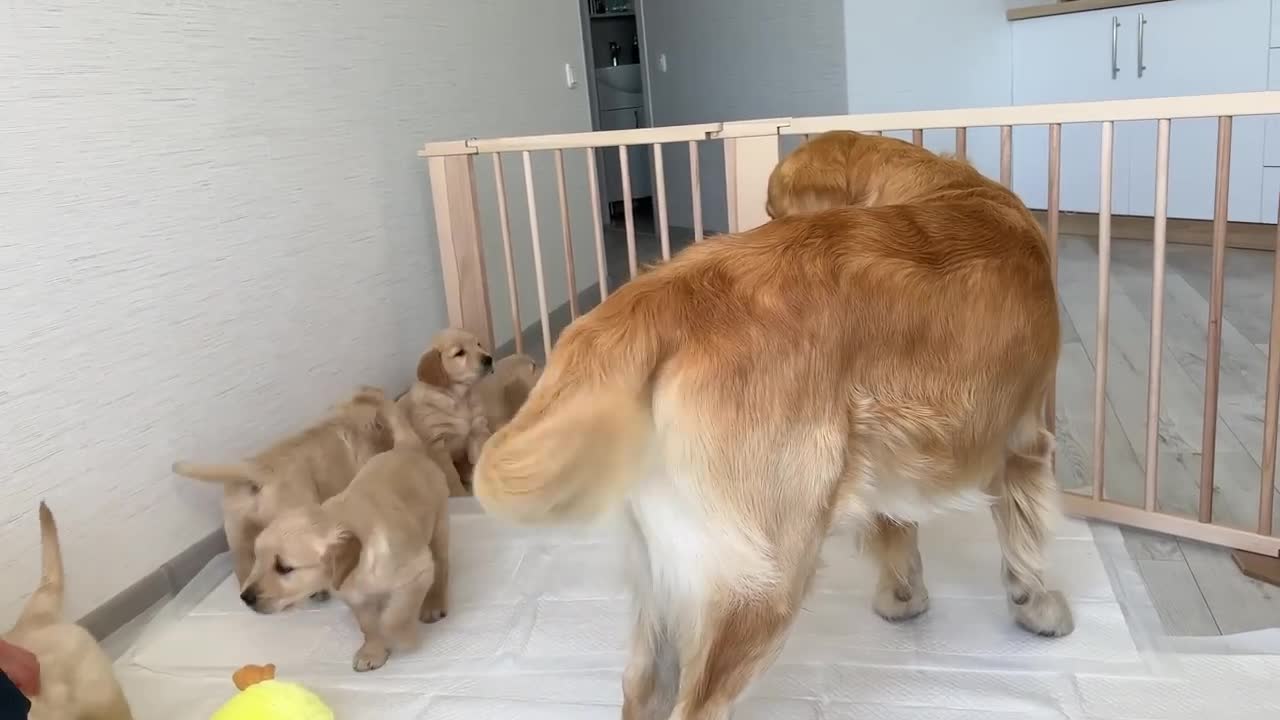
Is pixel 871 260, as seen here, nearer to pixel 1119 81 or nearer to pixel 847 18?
pixel 847 18

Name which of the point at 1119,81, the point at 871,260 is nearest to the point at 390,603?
the point at 871,260

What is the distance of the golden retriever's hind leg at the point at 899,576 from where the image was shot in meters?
1.41

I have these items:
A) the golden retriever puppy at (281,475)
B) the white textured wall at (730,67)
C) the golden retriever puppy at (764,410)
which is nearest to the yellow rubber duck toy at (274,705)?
the golden retriever puppy at (281,475)

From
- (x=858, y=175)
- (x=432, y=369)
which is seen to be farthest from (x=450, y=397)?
(x=858, y=175)

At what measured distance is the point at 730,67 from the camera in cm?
477

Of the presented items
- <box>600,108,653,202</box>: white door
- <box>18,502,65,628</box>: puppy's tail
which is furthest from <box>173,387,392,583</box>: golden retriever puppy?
<box>600,108,653,202</box>: white door

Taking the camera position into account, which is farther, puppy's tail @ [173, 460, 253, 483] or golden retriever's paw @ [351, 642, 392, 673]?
puppy's tail @ [173, 460, 253, 483]

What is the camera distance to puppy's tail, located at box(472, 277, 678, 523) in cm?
87

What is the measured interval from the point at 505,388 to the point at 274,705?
106 centimetres

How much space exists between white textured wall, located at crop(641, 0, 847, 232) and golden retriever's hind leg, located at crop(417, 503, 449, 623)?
3048 mm

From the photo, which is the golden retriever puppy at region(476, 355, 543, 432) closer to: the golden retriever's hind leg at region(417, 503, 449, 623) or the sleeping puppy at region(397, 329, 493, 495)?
the sleeping puppy at region(397, 329, 493, 495)

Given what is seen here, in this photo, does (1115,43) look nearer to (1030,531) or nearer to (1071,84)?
(1071,84)

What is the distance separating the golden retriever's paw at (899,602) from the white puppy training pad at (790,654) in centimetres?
2

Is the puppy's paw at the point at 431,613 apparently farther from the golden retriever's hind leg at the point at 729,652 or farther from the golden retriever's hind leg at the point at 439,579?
the golden retriever's hind leg at the point at 729,652
